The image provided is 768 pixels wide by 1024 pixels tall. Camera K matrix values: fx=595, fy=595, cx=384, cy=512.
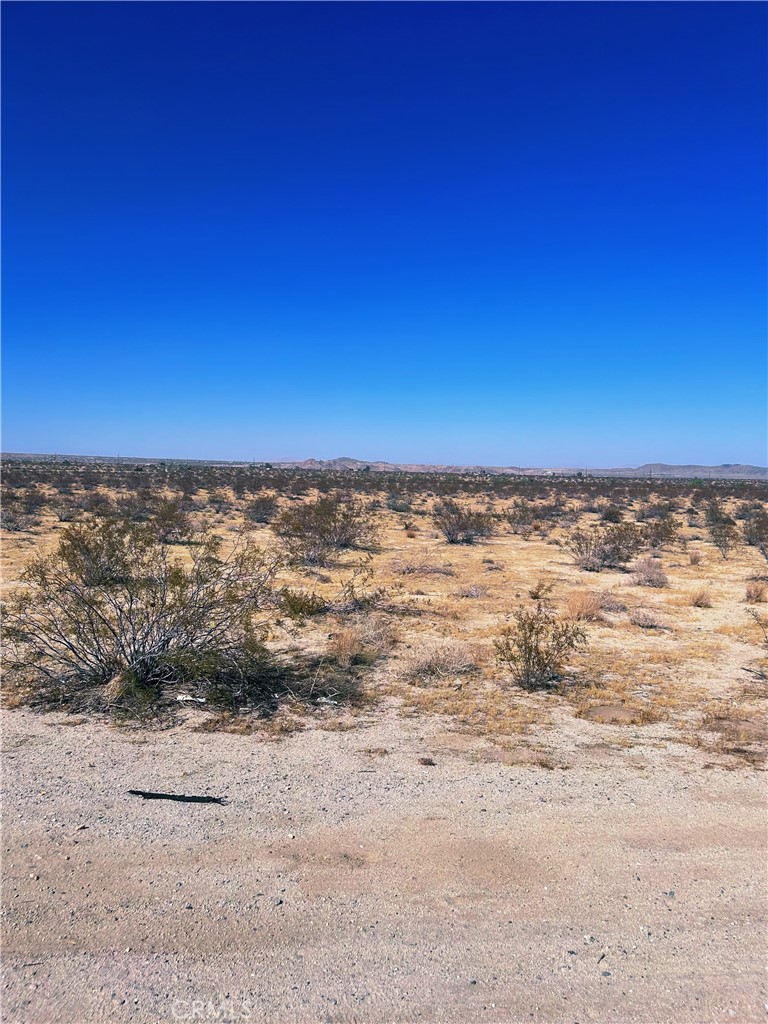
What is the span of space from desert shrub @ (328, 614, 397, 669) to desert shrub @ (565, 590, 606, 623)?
3.52m

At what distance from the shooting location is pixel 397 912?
3543 mm

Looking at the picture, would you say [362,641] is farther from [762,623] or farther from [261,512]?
[261,512]

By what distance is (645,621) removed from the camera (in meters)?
10.6

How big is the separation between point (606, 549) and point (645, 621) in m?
7.14

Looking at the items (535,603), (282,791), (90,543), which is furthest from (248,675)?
(535,603)

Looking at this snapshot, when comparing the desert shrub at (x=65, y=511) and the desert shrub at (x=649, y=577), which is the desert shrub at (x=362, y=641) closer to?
the desert shrub at (x=649, y=577)

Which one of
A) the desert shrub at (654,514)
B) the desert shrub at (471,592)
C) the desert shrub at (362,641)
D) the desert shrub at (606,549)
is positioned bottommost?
the desert shrub at (362,641)

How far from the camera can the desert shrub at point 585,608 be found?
431 inches

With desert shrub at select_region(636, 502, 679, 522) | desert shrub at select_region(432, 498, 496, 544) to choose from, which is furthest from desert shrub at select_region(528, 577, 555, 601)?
desert shrub at select_region(636, 502, 679, 522)

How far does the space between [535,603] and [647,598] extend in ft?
8.66

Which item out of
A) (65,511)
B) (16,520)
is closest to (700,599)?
(16,520)

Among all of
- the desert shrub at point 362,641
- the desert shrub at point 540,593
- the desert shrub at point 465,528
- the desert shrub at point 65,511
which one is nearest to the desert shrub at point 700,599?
the desert shrub at point 540,593

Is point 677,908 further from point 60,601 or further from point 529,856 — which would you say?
point 60,601

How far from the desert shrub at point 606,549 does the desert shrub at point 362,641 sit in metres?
8.71
